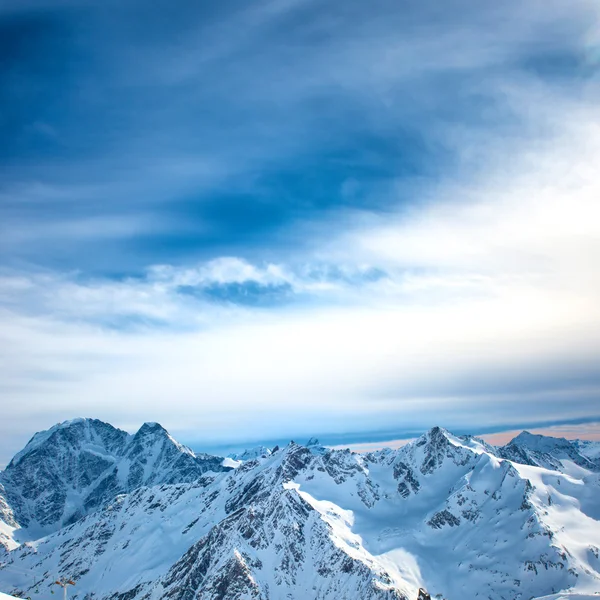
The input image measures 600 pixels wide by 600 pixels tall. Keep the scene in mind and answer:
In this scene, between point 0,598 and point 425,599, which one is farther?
point 425,599

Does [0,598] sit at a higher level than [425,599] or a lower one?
higher

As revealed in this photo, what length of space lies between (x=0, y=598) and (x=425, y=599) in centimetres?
5408

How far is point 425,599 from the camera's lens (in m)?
82.5

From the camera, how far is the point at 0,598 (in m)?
71.2
